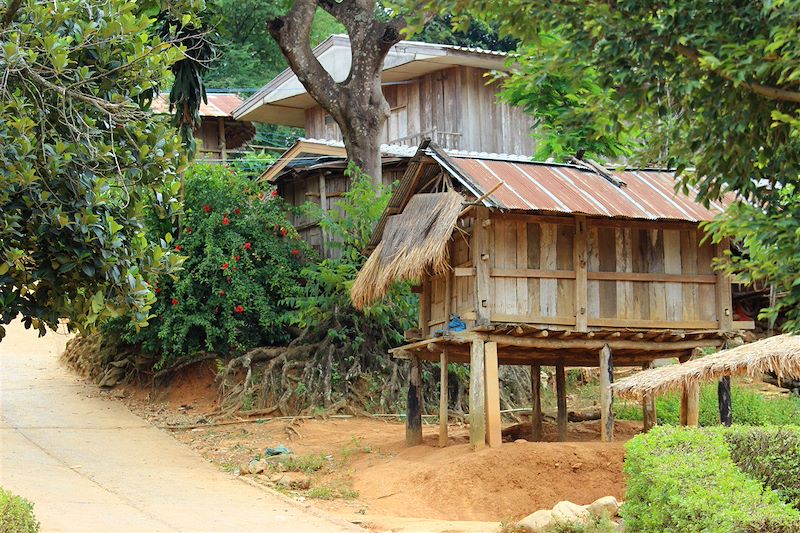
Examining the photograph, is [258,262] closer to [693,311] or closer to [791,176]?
[693,311]

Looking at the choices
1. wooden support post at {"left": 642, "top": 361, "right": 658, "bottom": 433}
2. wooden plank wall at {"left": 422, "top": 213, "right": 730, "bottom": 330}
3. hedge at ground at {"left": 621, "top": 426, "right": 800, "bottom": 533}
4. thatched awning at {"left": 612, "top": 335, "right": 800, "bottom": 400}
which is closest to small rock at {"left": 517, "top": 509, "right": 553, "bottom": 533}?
hedge at ground at {"left": 621, "top": 426, "right": 800, "bottom": 533}

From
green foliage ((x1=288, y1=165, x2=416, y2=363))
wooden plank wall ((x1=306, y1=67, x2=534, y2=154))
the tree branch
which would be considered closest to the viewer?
the tree branch

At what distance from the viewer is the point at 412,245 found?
51.6 feet

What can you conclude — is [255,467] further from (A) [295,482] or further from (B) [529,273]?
(B) [529,273]

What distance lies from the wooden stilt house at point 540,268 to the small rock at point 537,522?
140 inches

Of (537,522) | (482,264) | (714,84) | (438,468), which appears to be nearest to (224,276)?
(482,264)

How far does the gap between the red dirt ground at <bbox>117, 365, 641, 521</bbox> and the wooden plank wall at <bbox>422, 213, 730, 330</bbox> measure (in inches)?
78.3

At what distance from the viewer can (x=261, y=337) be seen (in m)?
21.5

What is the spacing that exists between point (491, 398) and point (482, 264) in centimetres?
196

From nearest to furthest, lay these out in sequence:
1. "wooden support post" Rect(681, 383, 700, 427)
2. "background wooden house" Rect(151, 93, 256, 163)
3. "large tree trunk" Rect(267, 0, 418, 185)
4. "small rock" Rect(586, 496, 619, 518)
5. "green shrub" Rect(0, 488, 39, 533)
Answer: "green shrub" Rect(0, 488, 39, 533)
"small rock" Rect(586, 496, 619, 518)
"wooden support post" Rect(681, 383, 700, 427)
"large tree trunk" Rect(267, 0, 418, 185)
"background wooden house" Rect(151, 93, 256, 163)

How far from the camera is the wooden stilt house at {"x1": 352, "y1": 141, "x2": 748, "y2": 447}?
15.4m

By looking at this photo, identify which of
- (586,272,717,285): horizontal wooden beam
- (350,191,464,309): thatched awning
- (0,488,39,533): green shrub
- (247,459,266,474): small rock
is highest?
(350,191,464,309): thatched awning

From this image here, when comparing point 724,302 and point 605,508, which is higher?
point 724,302

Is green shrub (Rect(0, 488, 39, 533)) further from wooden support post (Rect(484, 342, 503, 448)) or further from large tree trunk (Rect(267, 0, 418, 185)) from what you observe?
large tree trunk (Rect(267, 0, 418, 185))
